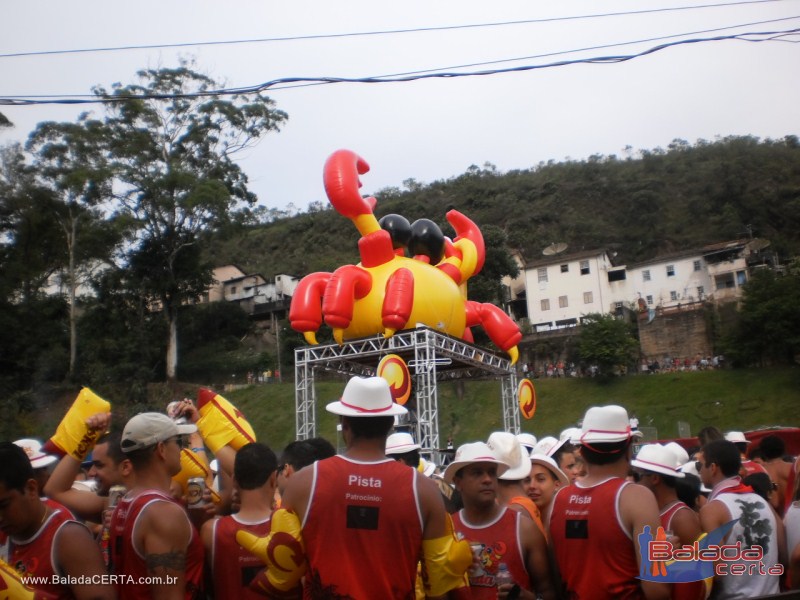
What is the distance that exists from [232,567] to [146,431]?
26.1 inches

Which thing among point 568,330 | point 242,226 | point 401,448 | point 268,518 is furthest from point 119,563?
point 568,330

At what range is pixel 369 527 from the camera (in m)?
2.77

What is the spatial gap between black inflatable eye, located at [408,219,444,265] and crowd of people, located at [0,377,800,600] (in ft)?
30.7

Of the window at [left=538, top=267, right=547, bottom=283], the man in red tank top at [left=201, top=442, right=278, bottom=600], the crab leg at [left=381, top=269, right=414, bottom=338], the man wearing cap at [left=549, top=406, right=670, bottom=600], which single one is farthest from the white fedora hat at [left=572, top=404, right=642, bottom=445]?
the window at [left=538, top=267, right=547, bottom=283]

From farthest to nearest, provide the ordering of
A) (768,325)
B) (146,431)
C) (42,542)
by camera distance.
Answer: (768,325), (146,431), (42,542)

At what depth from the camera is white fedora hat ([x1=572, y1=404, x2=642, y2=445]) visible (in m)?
3.23

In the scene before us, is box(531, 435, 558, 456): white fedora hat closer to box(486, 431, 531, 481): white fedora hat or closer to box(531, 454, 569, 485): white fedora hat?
box(531, 454, 569, 485): white fedora hat

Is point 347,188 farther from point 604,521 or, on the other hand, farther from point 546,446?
point 604,521

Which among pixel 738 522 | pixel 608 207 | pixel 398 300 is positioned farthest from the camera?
pixel 608 207

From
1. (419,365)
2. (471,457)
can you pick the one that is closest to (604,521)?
(471,457)

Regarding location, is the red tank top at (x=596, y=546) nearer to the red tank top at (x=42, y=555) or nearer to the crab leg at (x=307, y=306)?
the red tank top at (x=42, y=555)

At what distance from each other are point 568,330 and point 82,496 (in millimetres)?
36358

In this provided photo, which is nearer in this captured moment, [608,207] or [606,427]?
[606,427]

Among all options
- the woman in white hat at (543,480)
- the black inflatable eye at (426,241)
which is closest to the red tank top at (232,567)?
the woman in white hat at (543,480)
